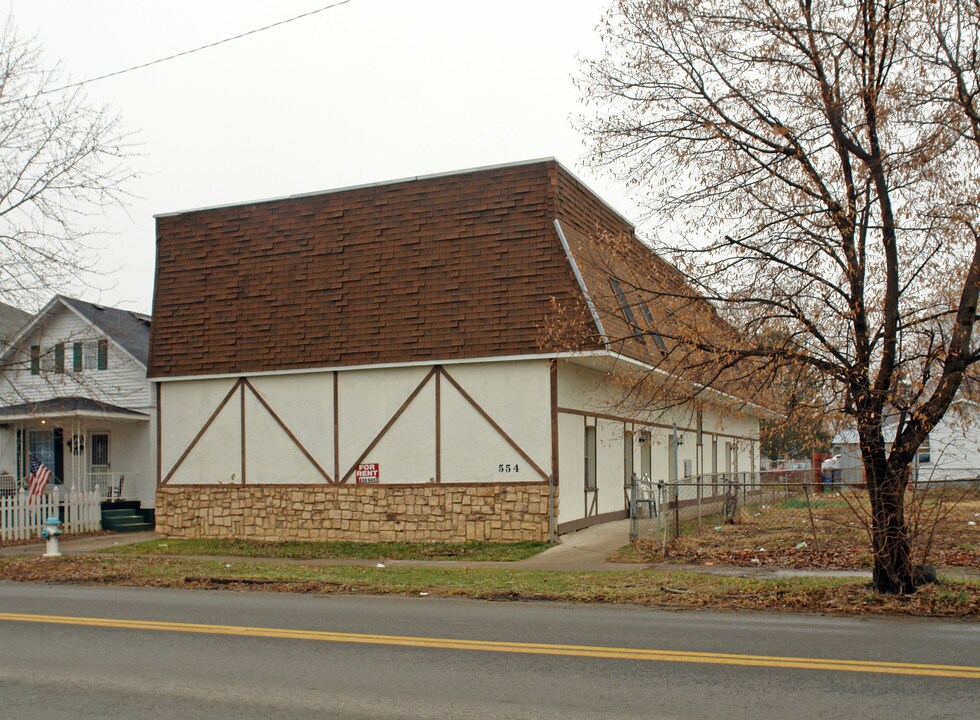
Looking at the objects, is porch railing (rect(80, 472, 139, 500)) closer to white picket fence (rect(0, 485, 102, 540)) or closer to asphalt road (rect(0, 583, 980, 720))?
white picket fence (rect(0, 485, 102, 540))

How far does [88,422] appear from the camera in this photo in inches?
1099

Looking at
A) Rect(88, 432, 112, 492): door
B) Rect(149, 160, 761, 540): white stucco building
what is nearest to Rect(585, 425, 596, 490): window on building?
Rect(149, 160, 761, 540): white stucco building

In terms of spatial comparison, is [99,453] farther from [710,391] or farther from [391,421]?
[710,391]

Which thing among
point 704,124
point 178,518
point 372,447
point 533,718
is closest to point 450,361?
point 372,447

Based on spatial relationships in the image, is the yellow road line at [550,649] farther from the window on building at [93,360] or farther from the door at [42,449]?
the door at [42,449]

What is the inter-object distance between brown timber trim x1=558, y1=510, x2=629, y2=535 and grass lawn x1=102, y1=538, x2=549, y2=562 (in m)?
1.02

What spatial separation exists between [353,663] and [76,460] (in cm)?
2283

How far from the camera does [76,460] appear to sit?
2866 cm

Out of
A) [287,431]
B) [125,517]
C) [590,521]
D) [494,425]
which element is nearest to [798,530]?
[590,521]

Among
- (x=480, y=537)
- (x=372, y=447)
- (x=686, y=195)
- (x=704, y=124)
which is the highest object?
(x=704, y=124)

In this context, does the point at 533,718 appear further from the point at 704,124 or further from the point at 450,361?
the point at 450,361

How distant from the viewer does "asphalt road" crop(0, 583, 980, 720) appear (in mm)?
6973

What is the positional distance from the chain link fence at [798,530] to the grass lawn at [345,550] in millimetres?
2601

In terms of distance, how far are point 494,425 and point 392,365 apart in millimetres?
2630
